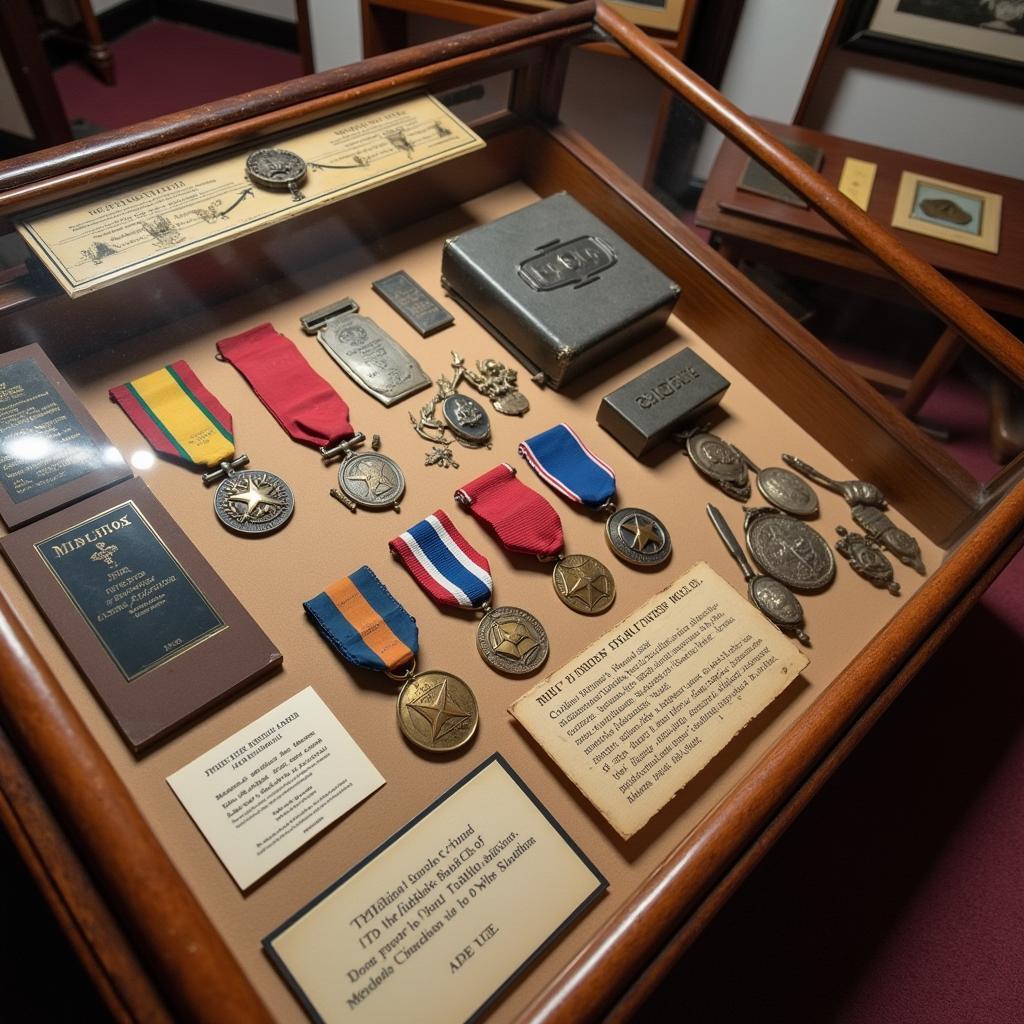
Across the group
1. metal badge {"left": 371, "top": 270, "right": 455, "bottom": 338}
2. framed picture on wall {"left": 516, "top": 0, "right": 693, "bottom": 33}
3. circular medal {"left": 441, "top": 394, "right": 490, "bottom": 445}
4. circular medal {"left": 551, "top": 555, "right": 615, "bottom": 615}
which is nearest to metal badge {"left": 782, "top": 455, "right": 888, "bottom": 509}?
circular medal {"left": 551, "top": 555, "right": 615, "bottom": 615}

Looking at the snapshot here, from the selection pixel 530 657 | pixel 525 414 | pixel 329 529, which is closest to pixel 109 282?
pixel 329 529

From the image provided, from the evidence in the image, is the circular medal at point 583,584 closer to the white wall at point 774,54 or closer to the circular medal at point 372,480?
the circular medal at point 372,480

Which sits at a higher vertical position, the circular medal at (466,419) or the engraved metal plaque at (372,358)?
the engraved metal plaque at (372,358)

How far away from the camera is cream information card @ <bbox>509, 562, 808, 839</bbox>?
136 cm

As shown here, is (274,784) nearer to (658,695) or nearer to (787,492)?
(658,695)

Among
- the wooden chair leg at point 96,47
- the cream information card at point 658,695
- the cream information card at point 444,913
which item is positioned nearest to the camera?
the cream information card at point 444,913

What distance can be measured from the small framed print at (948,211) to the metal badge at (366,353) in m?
1.76

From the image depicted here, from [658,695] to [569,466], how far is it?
1.79 feet

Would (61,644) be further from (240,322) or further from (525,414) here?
(525,414)

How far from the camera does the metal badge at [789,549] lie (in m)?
1.71

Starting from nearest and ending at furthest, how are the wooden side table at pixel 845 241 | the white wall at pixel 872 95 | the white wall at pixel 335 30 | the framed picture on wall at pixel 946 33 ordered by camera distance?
the wooden side table at pixel 845 241, the framed picture on wall at pixel 946 33, the white wall at pixel 872 95, the white wall at pixel 335 30

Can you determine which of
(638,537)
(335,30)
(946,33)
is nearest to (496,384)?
(638,537)

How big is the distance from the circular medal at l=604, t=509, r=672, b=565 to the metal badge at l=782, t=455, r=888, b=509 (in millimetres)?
417

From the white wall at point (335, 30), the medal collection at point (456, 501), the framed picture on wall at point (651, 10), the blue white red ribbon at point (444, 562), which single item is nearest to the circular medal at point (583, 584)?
the medal collection at point (456, 501)
